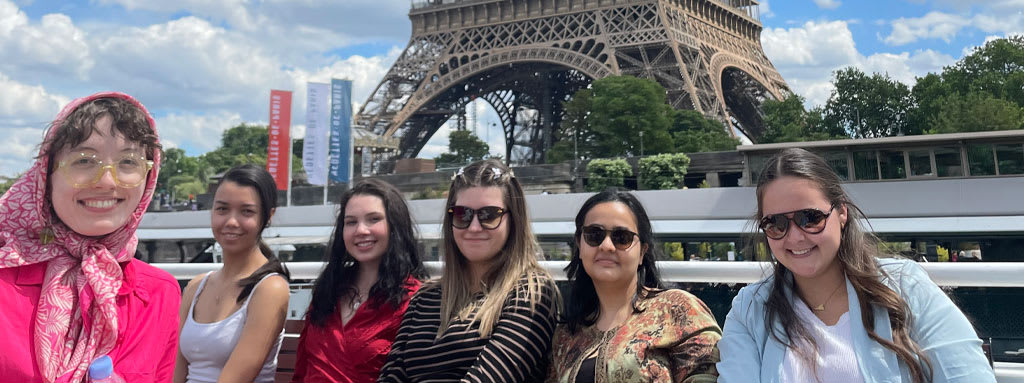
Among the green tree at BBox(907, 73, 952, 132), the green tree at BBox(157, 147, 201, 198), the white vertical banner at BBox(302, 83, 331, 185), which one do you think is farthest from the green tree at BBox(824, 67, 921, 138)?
the green tree at BBox(157, 147, 201, 198)

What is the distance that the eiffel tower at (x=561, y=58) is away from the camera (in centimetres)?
3759

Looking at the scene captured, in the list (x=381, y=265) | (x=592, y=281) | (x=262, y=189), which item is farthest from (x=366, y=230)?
(x=592, y=281)

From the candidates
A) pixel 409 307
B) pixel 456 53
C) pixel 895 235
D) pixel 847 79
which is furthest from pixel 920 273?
pixel 456 53

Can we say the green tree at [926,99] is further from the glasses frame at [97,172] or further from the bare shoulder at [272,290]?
the glasses frame at [97,172]

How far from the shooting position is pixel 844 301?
7.95 ft

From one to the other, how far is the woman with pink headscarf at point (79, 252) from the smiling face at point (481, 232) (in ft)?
3.93

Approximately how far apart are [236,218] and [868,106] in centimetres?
3331

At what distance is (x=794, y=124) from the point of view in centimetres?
3388

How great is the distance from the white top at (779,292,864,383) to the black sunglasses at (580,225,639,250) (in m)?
0.67

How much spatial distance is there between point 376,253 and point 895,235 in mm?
9134

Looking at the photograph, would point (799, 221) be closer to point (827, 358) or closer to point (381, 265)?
point (827, 358)

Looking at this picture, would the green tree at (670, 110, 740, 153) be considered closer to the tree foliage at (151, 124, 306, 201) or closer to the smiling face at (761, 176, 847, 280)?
the tree foliage at (151, 124, 306, 201)

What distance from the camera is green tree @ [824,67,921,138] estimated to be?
32.2 meters

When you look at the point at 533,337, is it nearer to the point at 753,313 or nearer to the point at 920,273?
the point at 753,313
